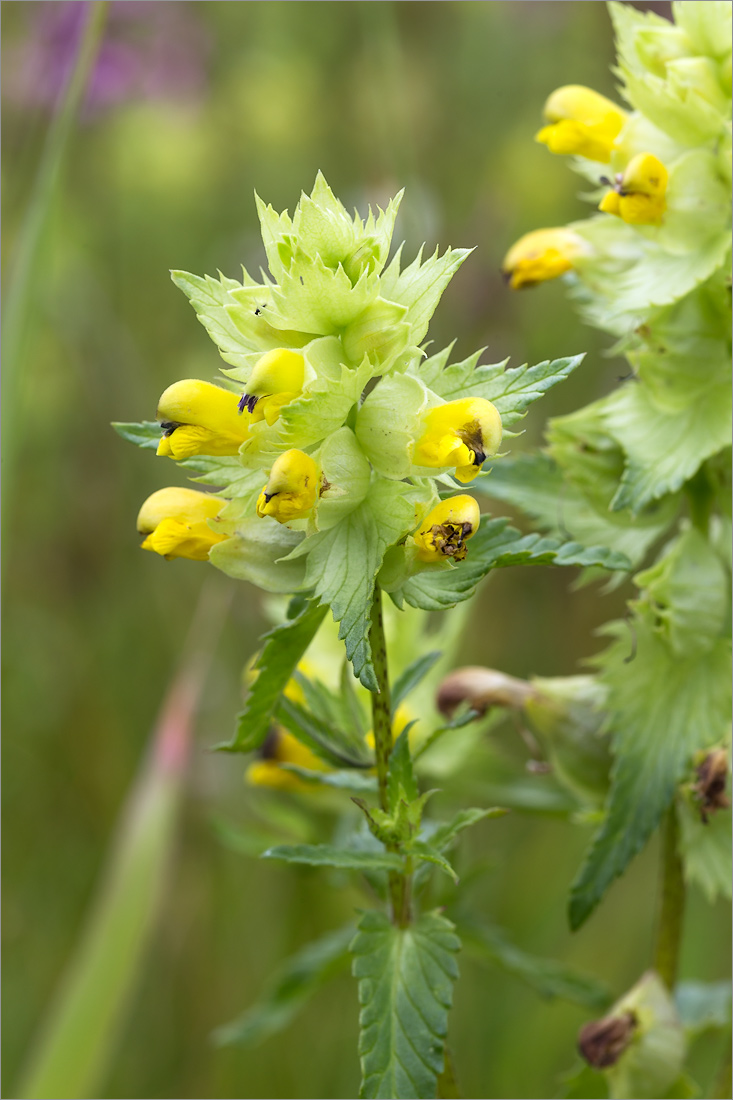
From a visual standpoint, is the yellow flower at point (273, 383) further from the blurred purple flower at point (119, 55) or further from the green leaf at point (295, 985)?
the blurred purple flower at point (119, 55)

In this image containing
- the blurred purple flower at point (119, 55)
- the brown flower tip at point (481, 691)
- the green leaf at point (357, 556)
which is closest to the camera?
the green leaf at point (357, 556)

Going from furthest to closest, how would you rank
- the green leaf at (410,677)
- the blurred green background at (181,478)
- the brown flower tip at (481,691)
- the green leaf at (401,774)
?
1. the blurred green background at (181,478)
2. the brown flower tip at (481,691)
3. the green leaf at (410,677)
4. the green leaf at (401,774)

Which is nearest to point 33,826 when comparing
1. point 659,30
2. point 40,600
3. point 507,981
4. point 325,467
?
point 40,600

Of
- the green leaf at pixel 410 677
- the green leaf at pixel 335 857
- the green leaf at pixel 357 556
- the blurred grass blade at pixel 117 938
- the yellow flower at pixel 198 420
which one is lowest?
the blurred grass blade at pixel 117 938

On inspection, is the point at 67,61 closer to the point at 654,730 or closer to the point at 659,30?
the point at 659,30

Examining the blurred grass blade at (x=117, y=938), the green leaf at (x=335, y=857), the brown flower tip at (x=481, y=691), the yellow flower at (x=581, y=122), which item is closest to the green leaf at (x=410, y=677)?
the green leaf at (x=335, y=857)

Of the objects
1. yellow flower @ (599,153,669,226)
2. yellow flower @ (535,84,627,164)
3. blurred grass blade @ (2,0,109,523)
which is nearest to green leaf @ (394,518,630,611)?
yellow flower @ (599,153,669,226)

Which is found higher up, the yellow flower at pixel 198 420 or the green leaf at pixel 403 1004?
the yellow flower at pixel 198 420
